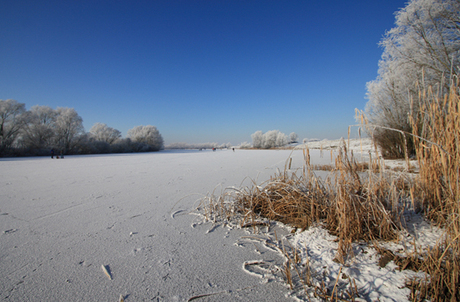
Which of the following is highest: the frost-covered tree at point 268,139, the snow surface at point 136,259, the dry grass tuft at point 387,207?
the frost-covered tree at point 268,139

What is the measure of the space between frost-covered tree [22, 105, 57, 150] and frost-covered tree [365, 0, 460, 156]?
3628 centimetres

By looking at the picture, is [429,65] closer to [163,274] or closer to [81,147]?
[163,274]

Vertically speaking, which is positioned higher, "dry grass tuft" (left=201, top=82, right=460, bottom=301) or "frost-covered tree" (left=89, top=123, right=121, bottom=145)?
"frost-covered tree" (left=89, top=123, right=121, bottom=145)

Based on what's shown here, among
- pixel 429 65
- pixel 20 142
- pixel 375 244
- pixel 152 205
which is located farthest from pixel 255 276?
pixel 20 142

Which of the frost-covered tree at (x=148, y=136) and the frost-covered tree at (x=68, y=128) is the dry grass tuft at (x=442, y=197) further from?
the frost-covered tree at (x=148, y=136)

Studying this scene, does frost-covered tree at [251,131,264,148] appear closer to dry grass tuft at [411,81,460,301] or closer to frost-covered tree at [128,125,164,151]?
frost-covered tree at [128,125,164,151]

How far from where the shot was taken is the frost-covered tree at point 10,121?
22312mm

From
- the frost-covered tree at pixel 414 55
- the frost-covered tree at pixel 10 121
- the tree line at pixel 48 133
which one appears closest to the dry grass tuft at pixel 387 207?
the frost-covered tree at pixel 414 55

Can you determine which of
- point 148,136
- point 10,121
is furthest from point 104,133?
point 10,121

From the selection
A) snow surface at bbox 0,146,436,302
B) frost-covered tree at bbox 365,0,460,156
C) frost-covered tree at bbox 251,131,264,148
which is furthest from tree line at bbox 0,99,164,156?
frost-covered tree at bbox 251,131,264,148

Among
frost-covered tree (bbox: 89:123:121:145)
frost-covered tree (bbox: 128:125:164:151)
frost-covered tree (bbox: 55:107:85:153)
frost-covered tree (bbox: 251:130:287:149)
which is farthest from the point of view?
frost-covered tree (bbox: 251:130:287:149)

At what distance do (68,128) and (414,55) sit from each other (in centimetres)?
3941

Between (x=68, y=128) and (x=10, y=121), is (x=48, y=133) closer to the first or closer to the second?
(x=68, y=128)

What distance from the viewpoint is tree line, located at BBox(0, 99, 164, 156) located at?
2280 cm
